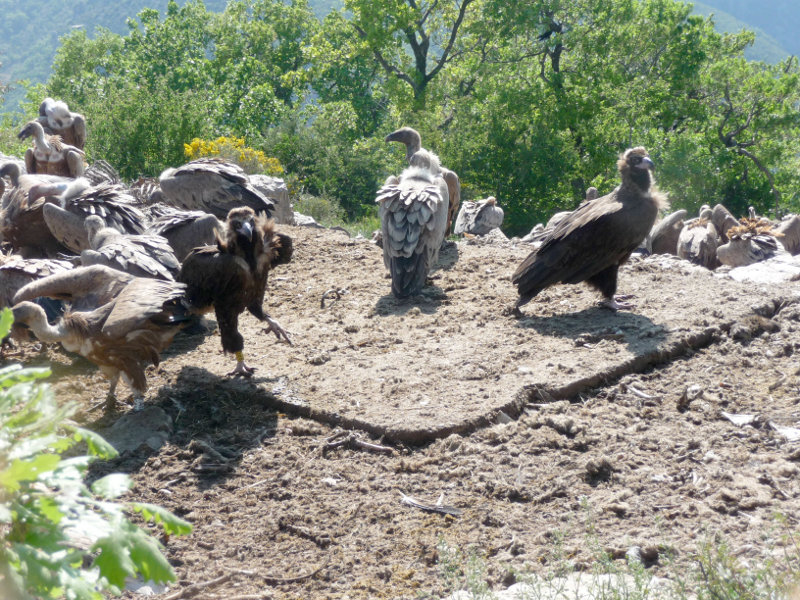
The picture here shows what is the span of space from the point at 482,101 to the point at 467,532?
78.4 feet

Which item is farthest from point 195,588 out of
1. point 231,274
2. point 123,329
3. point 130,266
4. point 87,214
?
point 87,214

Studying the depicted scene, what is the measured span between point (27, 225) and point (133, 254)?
8.59 feet

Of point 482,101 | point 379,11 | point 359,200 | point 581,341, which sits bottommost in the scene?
point 359,200

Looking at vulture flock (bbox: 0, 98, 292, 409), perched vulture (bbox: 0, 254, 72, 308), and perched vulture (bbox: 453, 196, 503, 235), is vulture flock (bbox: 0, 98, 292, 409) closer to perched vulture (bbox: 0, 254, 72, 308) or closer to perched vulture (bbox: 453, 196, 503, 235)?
perched vulture (bbox: 0, 254, 72, 308)

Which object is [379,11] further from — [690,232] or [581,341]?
A: [581,341]

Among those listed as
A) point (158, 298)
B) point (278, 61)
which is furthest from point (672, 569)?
point (278, 61)

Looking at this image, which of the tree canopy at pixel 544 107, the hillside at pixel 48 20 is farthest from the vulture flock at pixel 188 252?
the hillside at pixel 48 20

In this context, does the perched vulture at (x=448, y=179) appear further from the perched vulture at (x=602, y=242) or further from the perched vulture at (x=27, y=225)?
the perched vulture at (x=27, y=225)

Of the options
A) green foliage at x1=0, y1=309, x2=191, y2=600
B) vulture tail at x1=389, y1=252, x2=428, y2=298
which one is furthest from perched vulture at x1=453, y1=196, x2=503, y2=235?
green foliage at x1=0, y1=309, x2=191, y2=600

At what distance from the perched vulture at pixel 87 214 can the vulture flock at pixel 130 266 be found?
0.01m

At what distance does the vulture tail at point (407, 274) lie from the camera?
713 cm

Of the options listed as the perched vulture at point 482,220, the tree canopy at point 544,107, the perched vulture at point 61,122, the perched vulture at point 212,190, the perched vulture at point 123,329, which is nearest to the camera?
the perched vulture at point 123,329

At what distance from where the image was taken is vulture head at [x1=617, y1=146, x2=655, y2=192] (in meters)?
6.43

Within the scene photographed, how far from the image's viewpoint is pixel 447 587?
10.3 ft
